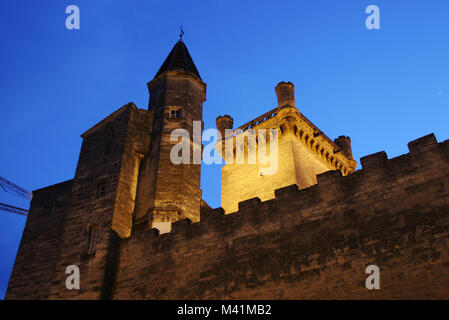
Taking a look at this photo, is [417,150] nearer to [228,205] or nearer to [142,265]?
[142,265]

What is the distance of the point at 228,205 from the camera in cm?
2412

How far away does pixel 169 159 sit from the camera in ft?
55.0

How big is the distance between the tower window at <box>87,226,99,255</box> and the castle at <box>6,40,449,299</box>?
39mm

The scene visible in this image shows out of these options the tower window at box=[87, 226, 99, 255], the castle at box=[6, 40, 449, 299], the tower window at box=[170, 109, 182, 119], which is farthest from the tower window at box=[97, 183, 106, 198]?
the tower window at box=[170, 109, 182, 119]

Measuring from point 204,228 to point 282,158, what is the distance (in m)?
11.4

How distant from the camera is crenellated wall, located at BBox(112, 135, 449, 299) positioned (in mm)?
9250

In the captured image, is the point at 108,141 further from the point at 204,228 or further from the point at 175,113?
the point at 204,228

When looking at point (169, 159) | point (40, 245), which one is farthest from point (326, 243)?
point (40, 245)

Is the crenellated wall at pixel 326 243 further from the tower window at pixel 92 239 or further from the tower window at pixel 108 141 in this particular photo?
the tower window at pixel 108 141

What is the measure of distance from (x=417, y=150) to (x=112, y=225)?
369 inches

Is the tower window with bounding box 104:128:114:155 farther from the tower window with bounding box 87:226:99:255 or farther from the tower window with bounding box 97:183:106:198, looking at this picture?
the tower window with bounding box 87:226:99:255
